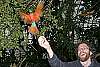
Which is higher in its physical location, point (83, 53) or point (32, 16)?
point (32, 16)

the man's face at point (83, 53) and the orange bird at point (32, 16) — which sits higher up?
the orange bird at point (32, 16)

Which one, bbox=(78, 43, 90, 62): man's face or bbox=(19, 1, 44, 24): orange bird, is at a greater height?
bbox=(19, 1, 44, 24): orange bird

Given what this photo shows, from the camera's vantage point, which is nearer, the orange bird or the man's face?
the man's face

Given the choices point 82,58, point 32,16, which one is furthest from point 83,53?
point 32,16

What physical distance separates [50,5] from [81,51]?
4.42 feet

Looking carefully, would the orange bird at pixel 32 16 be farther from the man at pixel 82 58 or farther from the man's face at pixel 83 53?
the man's face at pixel 83 53

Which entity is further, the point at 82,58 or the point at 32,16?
the point at 32,16

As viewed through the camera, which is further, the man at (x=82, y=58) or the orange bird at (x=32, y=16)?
the orange bird at (x=32, y=16)

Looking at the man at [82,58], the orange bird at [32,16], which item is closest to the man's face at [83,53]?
the man at [82,58]

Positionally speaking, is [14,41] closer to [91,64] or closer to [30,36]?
[30,36]

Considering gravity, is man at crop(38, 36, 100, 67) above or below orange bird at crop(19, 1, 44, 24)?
below

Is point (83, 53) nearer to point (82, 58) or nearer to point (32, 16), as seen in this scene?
point (82, 58)

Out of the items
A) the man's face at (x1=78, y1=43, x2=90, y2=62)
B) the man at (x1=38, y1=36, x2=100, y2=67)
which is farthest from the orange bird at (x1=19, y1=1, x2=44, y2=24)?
the man's face at (x1=78, y1=43, x2=90, y2=62)

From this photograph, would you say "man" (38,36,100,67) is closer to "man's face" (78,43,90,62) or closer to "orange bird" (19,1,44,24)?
"man's face" (78,43,90,62)
